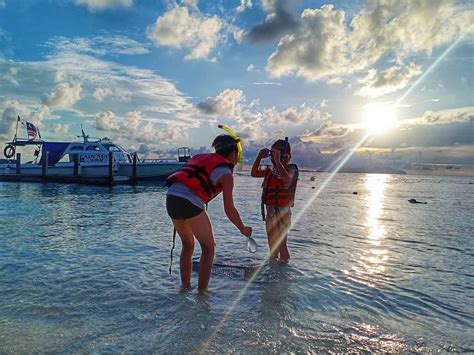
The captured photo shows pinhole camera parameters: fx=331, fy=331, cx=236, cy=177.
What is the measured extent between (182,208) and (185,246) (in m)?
0.68

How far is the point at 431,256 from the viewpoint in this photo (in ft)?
27.3

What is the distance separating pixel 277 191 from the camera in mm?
6574

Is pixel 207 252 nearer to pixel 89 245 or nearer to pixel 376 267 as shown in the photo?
pixel 376 267

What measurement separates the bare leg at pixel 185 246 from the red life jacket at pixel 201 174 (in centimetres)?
49

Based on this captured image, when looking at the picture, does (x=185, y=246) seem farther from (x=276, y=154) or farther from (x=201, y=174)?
(x=276, y=154)

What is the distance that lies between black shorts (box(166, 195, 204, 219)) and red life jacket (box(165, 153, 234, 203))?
6.8 inches

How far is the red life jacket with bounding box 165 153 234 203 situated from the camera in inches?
168

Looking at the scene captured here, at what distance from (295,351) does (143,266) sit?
→ 3.97 m

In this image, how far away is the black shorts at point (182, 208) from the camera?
4.27 metres

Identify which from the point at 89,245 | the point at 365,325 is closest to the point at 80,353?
the point at 365,325

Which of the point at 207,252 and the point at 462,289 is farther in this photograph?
the point at 462,289

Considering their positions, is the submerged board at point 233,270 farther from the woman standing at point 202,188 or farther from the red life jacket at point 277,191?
the woman standing at point 202,188

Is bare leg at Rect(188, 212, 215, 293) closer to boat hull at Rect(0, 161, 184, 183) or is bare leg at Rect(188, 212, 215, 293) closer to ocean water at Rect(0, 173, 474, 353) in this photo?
ocean water at Rect(0, 173, 474, 353)

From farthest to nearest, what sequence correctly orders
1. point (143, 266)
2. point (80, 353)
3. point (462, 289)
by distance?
point (143, 266) → point (462, 289) → point (80, 353)
